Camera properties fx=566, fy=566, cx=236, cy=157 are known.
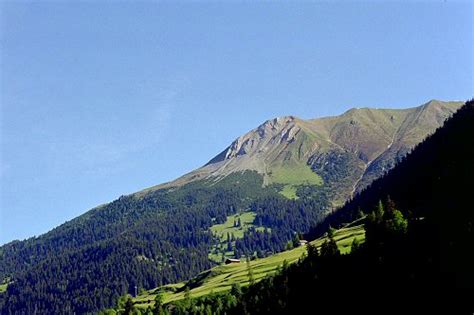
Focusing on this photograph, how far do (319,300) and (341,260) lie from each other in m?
9.93

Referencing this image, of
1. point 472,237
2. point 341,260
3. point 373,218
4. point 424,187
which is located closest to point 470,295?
point 472,237

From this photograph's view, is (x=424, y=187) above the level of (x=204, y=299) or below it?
above

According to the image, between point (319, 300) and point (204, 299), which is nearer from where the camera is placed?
point (319, 300)

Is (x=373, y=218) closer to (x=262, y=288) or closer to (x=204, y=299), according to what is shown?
(x=262, y=288)

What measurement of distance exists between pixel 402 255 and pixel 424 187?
105 metres

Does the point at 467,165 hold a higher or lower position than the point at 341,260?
higher

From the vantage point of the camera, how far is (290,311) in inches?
5084

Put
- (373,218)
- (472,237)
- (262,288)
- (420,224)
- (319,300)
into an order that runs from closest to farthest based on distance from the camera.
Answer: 1. (472,237)
2. (420,224)
3. (319,300)
4. (373,218)
5. (262,288)

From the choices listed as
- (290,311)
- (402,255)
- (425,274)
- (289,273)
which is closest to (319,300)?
(290,311)

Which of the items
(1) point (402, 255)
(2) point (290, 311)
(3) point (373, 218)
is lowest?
(2) point (290, 311)

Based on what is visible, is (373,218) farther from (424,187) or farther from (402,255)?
(424,187)

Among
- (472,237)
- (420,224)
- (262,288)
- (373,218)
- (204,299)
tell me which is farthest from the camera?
(204,299)

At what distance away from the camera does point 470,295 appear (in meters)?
71.4

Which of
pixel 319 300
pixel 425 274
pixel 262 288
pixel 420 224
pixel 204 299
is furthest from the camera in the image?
pixel 204 299
